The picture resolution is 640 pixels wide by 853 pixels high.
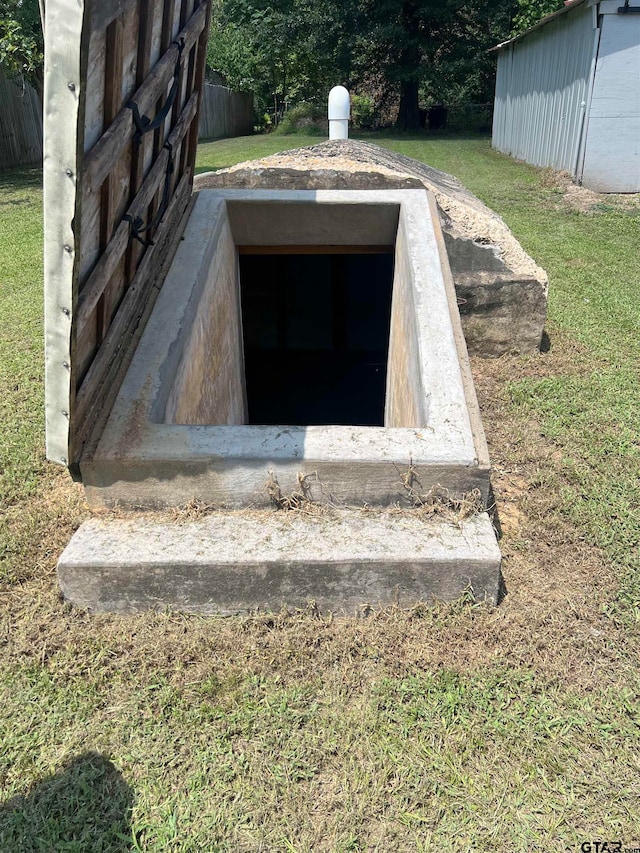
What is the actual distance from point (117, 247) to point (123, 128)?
0.51 meters

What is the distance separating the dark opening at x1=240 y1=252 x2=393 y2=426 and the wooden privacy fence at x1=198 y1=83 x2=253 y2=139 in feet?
64.1

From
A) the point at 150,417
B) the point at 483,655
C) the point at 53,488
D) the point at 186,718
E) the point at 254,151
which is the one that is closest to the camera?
the point at 186,718

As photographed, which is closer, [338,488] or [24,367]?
[338,488]

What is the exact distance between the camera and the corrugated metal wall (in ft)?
43.0

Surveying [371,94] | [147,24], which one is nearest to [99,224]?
[147,24]

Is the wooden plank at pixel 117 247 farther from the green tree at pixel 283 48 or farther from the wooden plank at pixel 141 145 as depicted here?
the green tree at pixel 283 48

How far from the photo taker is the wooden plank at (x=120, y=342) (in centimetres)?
298

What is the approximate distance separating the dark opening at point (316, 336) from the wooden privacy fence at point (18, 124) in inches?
424

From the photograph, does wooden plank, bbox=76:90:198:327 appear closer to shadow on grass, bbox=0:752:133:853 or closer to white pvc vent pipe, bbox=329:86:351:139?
shadow on grass, bbox=0:752:133:853

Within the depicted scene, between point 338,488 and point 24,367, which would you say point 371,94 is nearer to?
point 24,367

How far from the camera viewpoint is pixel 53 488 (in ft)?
11.9

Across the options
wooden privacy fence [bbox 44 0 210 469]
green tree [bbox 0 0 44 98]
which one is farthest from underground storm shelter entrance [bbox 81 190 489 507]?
green tree [bbox 0 0 44 98]

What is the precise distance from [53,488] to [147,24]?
2.26 m

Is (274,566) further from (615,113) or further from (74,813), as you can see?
(615,113)
